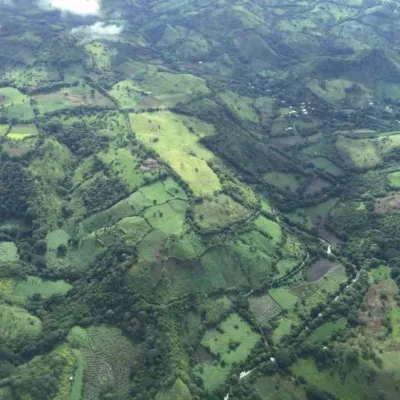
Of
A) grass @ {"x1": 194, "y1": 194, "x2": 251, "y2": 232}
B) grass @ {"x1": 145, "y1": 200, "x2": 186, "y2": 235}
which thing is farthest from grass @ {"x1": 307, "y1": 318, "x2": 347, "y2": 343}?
grass @ {"x1": 145, "y1": 200, "x2": 186, "y2": 235}

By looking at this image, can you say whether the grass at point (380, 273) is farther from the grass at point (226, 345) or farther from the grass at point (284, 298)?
the grass at point (226, 345)

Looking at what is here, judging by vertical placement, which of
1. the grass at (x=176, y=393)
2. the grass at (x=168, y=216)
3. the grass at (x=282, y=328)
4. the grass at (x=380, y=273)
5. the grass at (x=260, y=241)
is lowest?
the grass at (x=380, y=273)

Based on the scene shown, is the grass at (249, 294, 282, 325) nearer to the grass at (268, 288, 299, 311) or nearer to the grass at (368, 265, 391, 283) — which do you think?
the grass at (268, 288, 299, 311)

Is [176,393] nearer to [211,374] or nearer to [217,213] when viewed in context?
[211,374]

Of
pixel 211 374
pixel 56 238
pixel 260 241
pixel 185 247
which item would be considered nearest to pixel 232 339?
pixel 211 374

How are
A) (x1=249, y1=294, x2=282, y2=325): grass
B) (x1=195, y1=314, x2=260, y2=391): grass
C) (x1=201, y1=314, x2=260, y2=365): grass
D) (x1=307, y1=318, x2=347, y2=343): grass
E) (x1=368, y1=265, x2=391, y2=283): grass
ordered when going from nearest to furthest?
1. (x1=195, y1=314, x2=260, y2=391): grass
2. (x1=201, y1=314, x2=260, y2=365): grass
3. (x1=307, y1=318, x2=347, y2=343): grass
4. (x1=249, y1=294, x2=282, y2=325): grass
5. (x1=368, y1=265, x2=391, y2=283): grass

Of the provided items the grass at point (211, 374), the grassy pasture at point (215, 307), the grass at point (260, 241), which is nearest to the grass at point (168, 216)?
the grass at point (260, 241)
